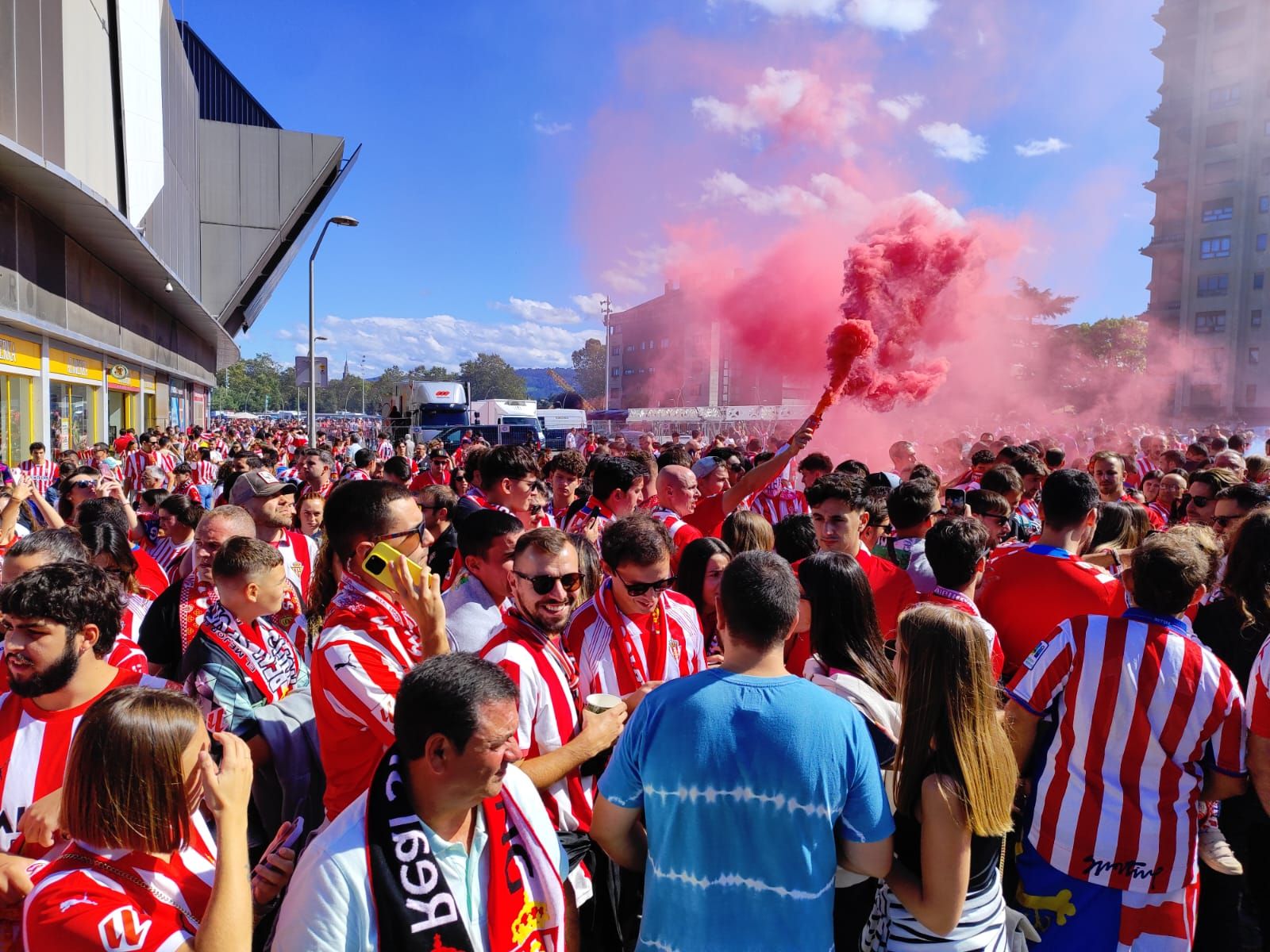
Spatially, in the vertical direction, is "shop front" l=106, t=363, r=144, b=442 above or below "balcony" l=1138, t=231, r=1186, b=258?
below

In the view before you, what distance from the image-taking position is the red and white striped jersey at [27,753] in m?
2.46

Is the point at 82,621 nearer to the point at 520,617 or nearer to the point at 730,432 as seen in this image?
the point at 520,617

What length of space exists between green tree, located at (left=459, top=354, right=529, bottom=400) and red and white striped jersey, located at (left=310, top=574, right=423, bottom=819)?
138 m

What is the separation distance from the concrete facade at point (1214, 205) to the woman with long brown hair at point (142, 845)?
5965 centimetres

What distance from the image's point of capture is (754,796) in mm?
2145

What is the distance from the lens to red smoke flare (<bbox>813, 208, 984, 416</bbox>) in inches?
923

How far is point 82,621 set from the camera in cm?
270

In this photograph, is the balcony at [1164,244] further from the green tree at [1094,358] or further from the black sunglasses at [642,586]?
the black sunglasses at [642,586]

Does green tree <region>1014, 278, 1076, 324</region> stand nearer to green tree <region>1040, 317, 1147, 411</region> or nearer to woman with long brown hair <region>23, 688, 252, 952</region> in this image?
green tree <region>1040, 317, 1147, 411</region>

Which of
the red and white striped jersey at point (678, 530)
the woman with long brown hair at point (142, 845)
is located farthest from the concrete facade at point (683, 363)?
the woman with long brown hair at point (142, 845)

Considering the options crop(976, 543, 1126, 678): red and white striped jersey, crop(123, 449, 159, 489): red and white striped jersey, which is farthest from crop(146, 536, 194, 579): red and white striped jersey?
crop(123, 449, 159, 489): red and white striped jersey

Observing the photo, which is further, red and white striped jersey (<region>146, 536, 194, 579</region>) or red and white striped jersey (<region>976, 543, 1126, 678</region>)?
red and white striped jersey (<region>146, 536, 194, 579</region>)

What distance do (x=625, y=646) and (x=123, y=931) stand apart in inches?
78.6

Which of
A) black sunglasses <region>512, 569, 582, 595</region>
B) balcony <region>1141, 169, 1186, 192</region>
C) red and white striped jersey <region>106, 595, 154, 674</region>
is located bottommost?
red and white striped jersey <region>106, 595, 154, 674</region>
